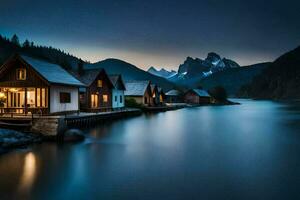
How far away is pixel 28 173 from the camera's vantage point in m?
14.0

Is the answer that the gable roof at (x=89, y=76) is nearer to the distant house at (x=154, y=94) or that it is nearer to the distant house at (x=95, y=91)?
the distant house at (x=95, y=91)

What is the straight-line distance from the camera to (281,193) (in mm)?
11219

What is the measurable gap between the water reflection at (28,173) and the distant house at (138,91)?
47248mm

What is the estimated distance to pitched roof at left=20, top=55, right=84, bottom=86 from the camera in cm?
2820


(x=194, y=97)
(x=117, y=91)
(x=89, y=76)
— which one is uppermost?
(x=89, y=76)

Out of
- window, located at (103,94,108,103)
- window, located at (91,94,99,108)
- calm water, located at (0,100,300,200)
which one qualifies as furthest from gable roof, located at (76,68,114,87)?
calm water, located at (0,100,300,200)

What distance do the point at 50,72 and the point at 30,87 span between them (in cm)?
279

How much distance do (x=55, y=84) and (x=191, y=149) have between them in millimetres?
16469

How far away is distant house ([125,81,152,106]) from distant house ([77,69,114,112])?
17.5 m

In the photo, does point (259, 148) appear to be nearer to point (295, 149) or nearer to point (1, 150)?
point (295, 149)

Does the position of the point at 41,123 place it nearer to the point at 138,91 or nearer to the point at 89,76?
the point at 89,76

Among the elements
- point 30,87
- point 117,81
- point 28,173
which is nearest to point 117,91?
point 117,81

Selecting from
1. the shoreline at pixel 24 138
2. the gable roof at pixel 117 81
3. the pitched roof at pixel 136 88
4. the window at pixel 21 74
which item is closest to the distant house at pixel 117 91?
the gable roof at pixel 117 81

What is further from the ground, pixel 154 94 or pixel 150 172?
pixel 154 94
